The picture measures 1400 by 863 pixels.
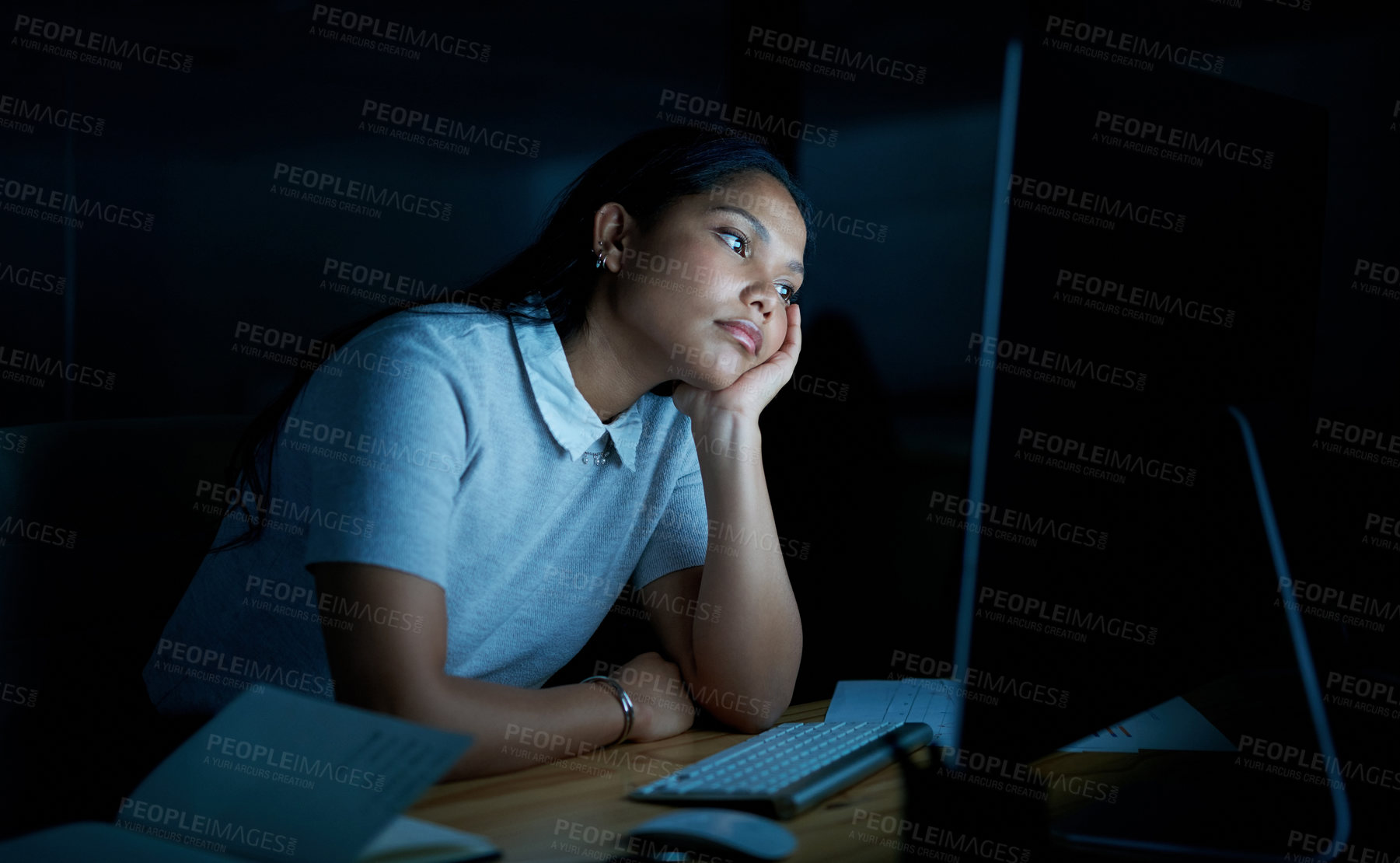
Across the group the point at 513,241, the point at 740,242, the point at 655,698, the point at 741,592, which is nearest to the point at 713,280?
the point at 740,242


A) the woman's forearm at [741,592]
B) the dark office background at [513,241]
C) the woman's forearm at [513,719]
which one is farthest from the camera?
the dark office background at [513,241]

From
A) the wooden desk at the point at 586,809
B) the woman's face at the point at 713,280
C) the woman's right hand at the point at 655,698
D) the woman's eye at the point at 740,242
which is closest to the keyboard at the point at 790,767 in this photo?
the wooden desk at the point at 586,809

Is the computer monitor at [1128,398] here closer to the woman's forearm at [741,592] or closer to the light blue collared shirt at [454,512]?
the woman's forearm at [741,592]

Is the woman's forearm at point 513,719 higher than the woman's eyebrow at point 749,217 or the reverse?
the reverse

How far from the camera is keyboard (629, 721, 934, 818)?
83 cm

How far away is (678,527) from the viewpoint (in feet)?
4.81

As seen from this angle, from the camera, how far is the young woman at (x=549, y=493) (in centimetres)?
101

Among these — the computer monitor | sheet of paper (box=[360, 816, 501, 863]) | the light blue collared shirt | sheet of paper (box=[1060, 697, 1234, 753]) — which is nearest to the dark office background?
the computer monitor

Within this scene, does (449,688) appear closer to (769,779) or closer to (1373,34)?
(769,779)

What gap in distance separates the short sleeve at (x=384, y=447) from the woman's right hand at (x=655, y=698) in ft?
0.82

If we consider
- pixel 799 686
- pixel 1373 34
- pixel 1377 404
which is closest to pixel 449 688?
pixel 799 686

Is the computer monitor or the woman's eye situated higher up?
the woman's eye

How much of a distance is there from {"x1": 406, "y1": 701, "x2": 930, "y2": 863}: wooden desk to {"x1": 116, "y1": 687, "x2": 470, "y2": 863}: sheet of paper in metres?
0.13

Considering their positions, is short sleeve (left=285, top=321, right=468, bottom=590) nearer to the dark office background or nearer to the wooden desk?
the wooden desk
